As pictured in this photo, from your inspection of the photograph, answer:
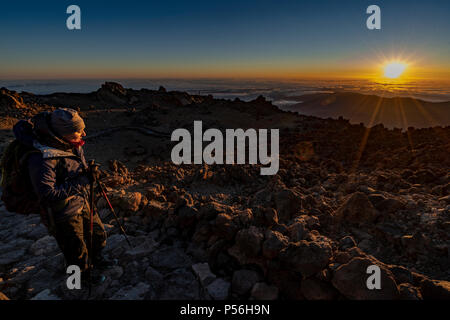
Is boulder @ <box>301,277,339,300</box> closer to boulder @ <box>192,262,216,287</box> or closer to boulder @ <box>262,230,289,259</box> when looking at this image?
boulder @ <box>262,230,289,259</box>

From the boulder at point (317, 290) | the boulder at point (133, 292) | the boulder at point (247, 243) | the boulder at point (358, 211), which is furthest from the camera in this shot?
the boulder at point (358, 211)

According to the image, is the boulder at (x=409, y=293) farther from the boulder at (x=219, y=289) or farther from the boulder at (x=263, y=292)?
the boulder at (x=219, y=289)

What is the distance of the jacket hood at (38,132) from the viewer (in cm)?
272

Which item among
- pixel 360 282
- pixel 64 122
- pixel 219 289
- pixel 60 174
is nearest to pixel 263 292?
pixel 219 289

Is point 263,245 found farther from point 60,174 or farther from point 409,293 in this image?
point 60,174

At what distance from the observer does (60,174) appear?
9.57 feet

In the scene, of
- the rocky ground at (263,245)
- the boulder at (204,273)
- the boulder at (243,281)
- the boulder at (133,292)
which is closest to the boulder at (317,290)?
the rocky ground at (263,245)

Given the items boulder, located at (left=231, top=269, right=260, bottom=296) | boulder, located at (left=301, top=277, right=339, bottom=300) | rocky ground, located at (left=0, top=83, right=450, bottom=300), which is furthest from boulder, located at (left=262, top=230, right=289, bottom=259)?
boulder, located at (left=301, top=277, right=339, bottom=300)

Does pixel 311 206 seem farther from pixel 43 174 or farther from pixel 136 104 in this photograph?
pixel 136 104

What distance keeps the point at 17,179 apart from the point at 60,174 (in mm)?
402

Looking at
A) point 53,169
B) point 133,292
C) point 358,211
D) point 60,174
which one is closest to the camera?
point 53,169

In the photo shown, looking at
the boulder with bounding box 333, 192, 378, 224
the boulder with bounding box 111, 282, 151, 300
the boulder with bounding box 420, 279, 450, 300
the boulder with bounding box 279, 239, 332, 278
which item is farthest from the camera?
the boulder with bounding box 333, 192, 378, 224

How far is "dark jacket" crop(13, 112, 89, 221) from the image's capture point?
2648mm
